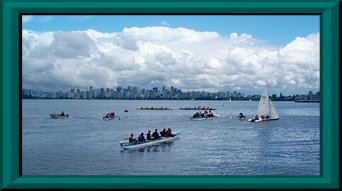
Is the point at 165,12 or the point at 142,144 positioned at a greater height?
the point at 165,12

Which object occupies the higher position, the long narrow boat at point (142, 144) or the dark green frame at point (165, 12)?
the dark green frame at point (165, 12)

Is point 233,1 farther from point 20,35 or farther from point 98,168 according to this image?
point 98,168

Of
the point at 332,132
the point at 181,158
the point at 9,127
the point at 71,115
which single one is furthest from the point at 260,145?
the point at 71,115

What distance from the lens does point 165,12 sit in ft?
14.2

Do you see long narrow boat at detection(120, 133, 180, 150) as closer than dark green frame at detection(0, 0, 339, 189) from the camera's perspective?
No

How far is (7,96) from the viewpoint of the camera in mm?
4293

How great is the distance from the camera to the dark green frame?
4.29 metres

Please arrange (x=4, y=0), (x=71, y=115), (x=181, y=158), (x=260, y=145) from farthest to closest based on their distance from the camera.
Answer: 1. (x=71, y=115)
2. (x=260, y=145)
3. (x=181, y=158)
4. (x=4, y=0)

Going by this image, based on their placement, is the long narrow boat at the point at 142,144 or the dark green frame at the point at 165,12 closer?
the dark green frame at the point at 165,12

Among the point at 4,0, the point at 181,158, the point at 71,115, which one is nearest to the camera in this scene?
the point at 4,0

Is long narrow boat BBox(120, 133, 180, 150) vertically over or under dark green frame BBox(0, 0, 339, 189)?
under

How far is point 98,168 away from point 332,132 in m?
5.29

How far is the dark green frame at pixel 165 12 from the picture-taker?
14.1ft

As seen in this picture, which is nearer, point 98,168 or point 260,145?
point 98,168
